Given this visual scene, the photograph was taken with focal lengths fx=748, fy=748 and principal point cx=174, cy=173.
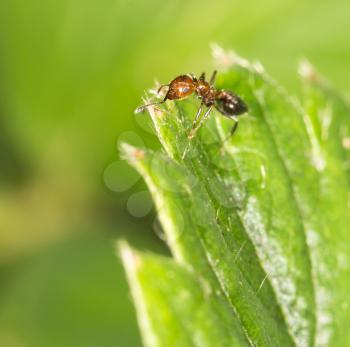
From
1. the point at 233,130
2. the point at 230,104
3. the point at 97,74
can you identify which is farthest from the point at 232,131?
the point at 97,74

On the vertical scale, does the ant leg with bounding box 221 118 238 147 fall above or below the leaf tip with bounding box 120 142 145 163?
above

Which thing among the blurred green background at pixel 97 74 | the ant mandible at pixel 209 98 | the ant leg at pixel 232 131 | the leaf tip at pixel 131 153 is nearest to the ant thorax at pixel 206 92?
the ant mandible at pixel 209 98

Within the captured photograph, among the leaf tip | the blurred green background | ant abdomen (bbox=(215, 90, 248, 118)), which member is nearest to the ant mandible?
ant abdomen (bbox=(215, 90, 248, 118))

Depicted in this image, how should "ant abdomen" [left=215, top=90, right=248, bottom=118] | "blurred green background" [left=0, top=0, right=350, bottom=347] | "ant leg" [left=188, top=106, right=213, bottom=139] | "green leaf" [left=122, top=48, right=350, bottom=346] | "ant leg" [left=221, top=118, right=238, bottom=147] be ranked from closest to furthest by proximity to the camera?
"green leaf" [left=122, top=48, right=350, bottom=346], "ant leg" [left=188, top=106, right=213, bottom=139], "ant leg" [left=221, top=118, right=238, bottom=147], "ant abdomen" [left=215, top=90, right=248, bottom=118], "blurred green background" [left=0, top=0, right=350, bottom=347]

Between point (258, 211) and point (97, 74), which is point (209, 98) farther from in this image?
point (97, 74)

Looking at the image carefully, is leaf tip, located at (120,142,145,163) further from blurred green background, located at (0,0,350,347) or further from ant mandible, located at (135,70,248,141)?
blurred green background, located at (0,0,350,347)

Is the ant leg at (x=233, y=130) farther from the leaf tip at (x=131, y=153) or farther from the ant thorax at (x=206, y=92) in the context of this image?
the leaf tip at (x=131, y=153)
